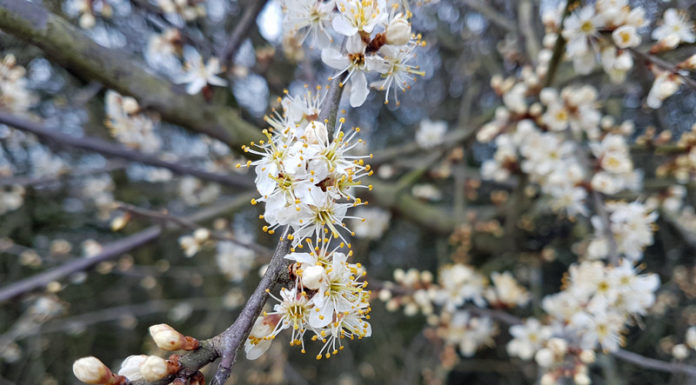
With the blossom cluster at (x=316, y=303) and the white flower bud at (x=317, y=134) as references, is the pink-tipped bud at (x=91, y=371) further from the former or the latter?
the white flower bud at (x=317, y=134)

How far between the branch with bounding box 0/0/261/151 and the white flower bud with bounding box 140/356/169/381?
38.8 inches

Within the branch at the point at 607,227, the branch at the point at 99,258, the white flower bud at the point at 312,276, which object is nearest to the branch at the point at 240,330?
the white flower bud at the point at 312,276

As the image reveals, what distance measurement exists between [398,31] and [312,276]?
22.8 inches

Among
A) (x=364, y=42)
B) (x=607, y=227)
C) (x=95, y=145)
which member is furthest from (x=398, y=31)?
(x=95, y=145)

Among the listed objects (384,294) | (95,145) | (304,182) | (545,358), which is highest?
(95,145)

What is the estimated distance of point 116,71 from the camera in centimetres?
139

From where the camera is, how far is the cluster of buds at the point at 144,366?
736mm

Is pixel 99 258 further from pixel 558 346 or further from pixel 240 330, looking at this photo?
pixel 558 346

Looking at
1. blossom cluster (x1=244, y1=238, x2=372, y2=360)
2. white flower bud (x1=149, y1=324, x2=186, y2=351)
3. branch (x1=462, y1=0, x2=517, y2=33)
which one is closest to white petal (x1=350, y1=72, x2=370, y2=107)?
blossom cluster (x1=244, y1=238, x2=372, y2=360)

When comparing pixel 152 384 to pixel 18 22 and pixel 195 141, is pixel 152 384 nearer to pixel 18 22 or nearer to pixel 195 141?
pixel 18 22

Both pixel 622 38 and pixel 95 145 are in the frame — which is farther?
pixel 95 145

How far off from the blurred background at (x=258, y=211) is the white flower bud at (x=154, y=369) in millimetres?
900

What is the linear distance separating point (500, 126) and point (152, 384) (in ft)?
5.55

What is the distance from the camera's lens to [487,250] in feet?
8.87
